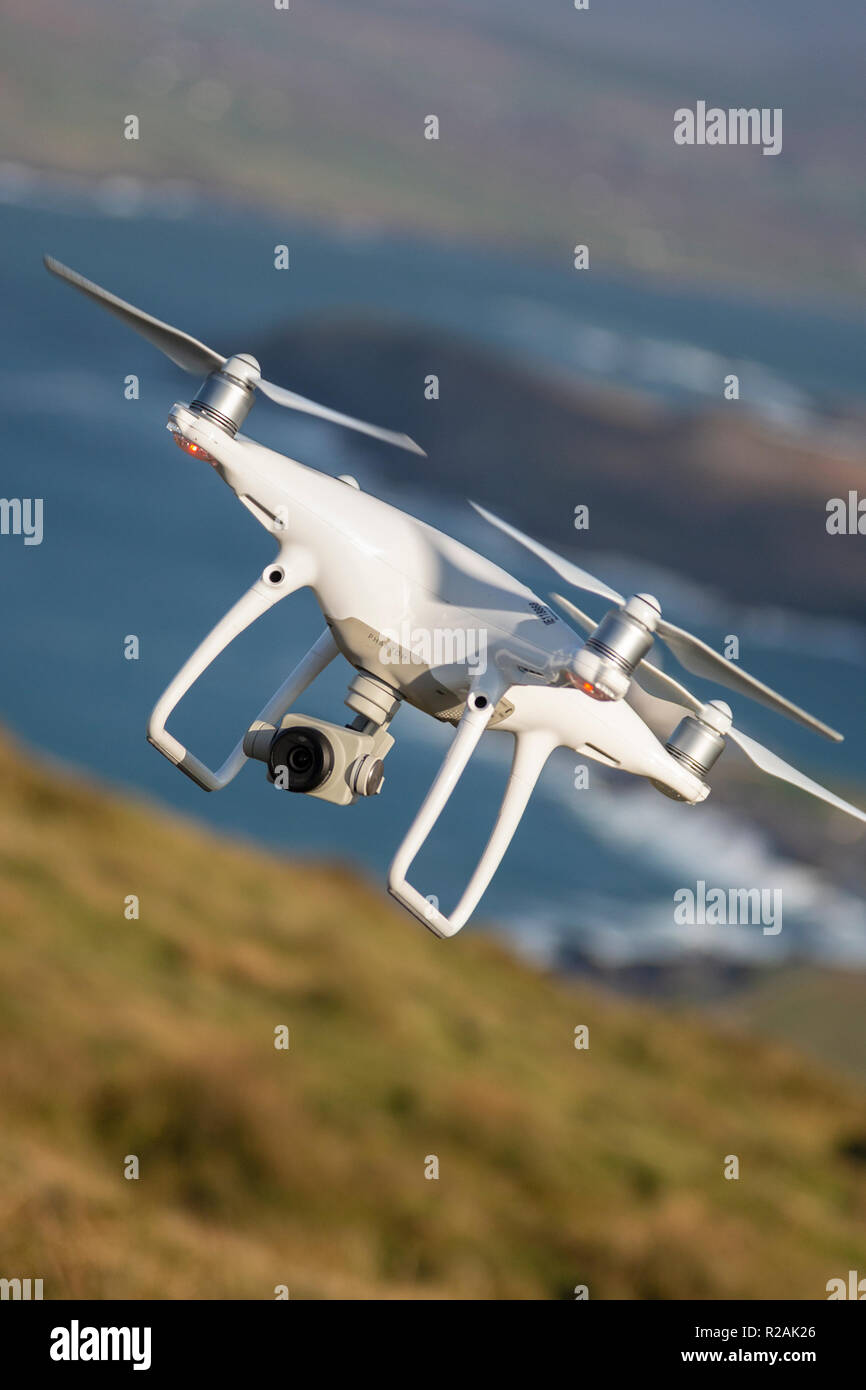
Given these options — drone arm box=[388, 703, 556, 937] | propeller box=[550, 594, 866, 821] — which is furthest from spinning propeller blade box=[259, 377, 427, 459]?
drone arm box=[388, 703, 556, 937]

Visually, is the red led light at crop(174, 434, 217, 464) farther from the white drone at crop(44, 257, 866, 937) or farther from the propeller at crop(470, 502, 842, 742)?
the propeller at crop(470, 502, 842, 742)

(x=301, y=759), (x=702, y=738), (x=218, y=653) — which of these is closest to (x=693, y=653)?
(x=702, y=738)

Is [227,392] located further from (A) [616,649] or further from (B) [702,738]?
(B) [702,738]

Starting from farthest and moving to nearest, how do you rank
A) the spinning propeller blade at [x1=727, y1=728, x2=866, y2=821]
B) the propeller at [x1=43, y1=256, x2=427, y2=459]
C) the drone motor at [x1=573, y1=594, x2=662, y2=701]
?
the spinning propeller blade at [x1=727, y1=728, x2=866, y2=821] → the propeller at [x1=43, y1=256, x2=427, y2=459] → the drone motor at [x1=573, y1=594, x2=662, y2=701]

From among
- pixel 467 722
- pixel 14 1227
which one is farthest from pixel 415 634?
pixel 14 1227

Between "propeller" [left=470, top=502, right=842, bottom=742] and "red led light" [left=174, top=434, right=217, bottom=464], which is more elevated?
"red led light" [left=174, top=434, right=217, bottom=464]

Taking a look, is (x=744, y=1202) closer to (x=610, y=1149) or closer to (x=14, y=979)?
(x=610, y=1149)

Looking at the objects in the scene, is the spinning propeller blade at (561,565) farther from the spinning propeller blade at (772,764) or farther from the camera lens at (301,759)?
the camera lens at (301,759)
